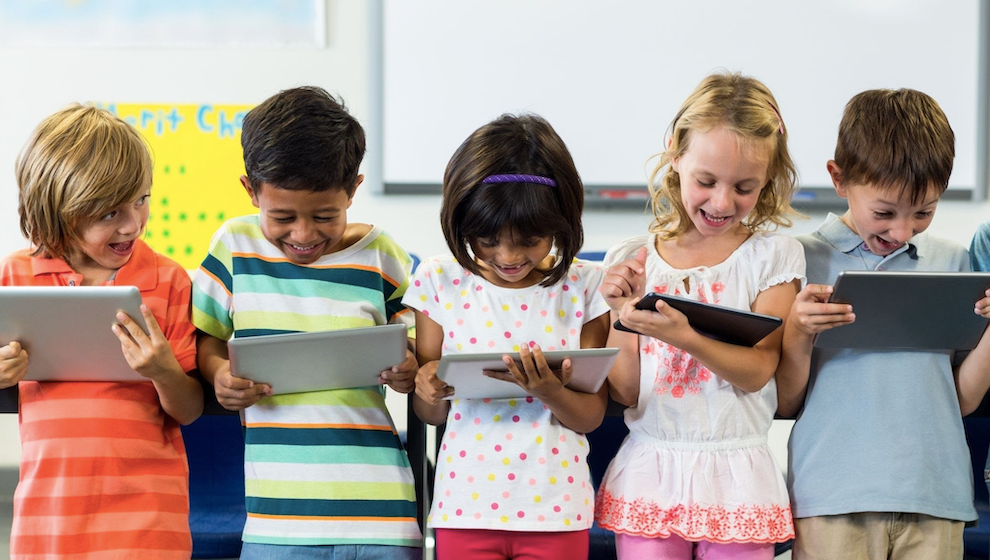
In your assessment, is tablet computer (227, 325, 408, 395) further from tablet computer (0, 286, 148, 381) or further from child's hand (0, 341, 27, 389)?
child's hand (0, 341, 27, 389)

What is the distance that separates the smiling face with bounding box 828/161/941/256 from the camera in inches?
59.0

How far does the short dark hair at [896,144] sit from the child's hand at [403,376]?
32.0 inches

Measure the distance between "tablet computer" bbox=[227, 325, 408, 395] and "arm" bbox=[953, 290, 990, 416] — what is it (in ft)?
3.02

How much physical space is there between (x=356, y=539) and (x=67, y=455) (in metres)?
0.47

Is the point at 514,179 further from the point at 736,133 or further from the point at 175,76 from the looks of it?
the point at 175,76

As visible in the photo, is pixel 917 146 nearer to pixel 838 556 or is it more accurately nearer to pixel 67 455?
pixel 838 556

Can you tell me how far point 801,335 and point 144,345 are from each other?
1002 millimetres

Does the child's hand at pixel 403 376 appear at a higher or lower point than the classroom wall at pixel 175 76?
lower

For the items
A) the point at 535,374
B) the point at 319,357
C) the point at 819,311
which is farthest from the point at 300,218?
the point at 819,311

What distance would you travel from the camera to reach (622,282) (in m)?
1.38

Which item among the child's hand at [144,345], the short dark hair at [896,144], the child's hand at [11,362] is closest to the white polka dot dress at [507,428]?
the child's hand at [144,345]

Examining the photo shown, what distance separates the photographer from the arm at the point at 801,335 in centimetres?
135

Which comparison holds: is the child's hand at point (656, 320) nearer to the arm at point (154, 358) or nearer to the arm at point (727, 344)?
the arm at point (727, 344)

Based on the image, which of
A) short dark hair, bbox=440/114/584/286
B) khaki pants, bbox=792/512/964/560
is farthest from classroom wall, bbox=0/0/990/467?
khaki pants, bbox=792/512/964/560
